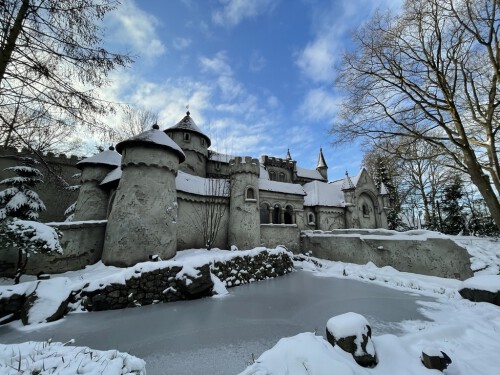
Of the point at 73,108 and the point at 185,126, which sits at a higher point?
the point at 185,126

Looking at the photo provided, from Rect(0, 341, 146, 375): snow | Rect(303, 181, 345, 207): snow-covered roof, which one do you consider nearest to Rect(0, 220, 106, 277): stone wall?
Rect(0, 341, 146, 375): snow

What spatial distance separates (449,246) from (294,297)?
886 centimetres

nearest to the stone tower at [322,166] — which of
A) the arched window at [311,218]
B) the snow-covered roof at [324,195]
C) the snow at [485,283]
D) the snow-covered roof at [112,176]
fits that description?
the snow-covered roof at [324,195]

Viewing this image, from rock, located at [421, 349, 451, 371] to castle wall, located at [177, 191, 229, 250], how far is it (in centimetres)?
1427

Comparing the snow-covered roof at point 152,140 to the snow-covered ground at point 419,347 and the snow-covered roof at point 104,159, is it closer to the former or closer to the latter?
the snow-covered roof at point 104,159

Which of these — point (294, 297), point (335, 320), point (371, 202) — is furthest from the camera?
point (371, 202)

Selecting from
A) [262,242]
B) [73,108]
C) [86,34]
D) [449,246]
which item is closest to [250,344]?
[73,108]

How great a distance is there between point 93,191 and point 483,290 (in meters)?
20.2

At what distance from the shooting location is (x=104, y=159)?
15828mm

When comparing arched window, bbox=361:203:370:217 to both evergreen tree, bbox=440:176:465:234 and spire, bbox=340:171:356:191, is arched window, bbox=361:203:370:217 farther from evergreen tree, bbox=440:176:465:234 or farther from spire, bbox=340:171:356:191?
evergreen tree, bbox=440:176:465:234

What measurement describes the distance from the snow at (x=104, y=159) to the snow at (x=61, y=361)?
50.9 feet

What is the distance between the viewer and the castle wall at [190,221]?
15641mm

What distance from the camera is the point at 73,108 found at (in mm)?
5355

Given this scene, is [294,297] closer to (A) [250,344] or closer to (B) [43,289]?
(A) [250,344]
